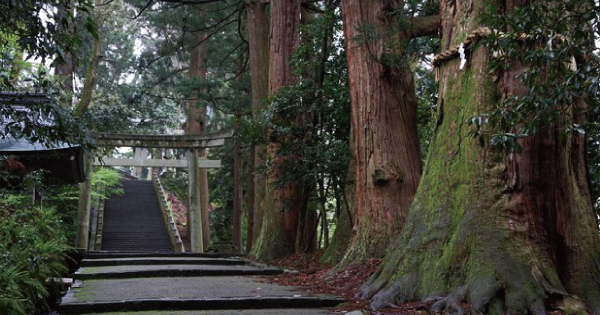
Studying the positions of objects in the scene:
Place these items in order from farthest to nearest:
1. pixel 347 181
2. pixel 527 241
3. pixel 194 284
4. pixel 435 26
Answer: pixel 347 181, pixel 435 26, pixel 194 284, pixel 527 241

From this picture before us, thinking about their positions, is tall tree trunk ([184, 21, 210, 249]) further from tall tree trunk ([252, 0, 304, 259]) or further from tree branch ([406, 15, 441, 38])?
tree branch ([406, 15, 441, 38])

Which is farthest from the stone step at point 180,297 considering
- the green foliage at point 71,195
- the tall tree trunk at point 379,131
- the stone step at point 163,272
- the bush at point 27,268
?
the green foliage at point 71,195

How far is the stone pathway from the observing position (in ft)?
16.8

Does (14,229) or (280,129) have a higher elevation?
(280,129)

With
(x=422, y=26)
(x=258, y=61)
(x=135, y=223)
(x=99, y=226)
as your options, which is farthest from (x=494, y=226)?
(x=135, y=223)

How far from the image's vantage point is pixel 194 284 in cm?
704

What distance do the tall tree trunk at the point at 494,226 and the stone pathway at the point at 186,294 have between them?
0.95 metres

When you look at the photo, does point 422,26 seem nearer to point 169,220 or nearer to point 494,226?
point 494,226

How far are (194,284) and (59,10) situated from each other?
13.0ft

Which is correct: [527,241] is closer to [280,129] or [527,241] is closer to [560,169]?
[560,169]

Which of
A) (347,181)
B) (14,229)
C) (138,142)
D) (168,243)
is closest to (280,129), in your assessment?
(347,181)

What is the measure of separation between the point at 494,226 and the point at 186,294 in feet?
10.2

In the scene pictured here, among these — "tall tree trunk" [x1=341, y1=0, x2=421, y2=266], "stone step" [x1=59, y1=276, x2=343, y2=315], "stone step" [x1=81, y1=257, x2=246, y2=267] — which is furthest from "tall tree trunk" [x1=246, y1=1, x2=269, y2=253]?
"stone step" [x1=59, y1=276, x2=343, y2=315]

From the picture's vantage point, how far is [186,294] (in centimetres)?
Answer: 590
